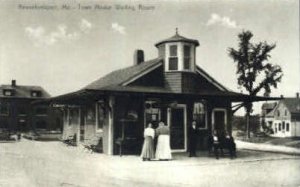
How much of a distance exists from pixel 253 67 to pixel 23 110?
8626mm

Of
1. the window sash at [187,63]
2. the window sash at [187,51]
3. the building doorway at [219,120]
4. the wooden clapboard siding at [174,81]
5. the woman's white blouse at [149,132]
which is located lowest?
the woman's white blouse at [149,132]

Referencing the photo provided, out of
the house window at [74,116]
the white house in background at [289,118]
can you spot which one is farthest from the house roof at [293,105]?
the house window at [74,116]

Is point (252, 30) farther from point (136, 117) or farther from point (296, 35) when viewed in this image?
point (136, 117)

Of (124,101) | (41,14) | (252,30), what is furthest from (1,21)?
(252,30)

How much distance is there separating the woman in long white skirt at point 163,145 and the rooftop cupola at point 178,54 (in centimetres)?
195

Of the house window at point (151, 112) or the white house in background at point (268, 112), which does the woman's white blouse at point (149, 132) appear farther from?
the white house in background at point (268, 112)

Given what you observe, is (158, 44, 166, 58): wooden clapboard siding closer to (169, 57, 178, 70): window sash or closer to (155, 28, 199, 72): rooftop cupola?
(155, 28, 199, 72): rooftop cupola

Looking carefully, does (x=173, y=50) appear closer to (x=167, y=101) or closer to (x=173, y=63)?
(x=173, y=63)

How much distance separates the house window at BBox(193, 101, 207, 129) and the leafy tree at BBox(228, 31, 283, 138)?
1.09 meters

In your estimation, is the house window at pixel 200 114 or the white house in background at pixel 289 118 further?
the white house in background at pixel 289 118

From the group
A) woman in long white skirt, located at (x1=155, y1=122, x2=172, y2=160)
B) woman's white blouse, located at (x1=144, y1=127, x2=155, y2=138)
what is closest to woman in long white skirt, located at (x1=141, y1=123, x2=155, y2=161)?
woman's white blouse, located at (x1=144, y1=127, x2=155, y2=138)

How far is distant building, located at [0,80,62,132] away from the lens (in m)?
10.2

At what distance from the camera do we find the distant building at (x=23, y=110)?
33.4 ft

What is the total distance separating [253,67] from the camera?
11.5 metres
